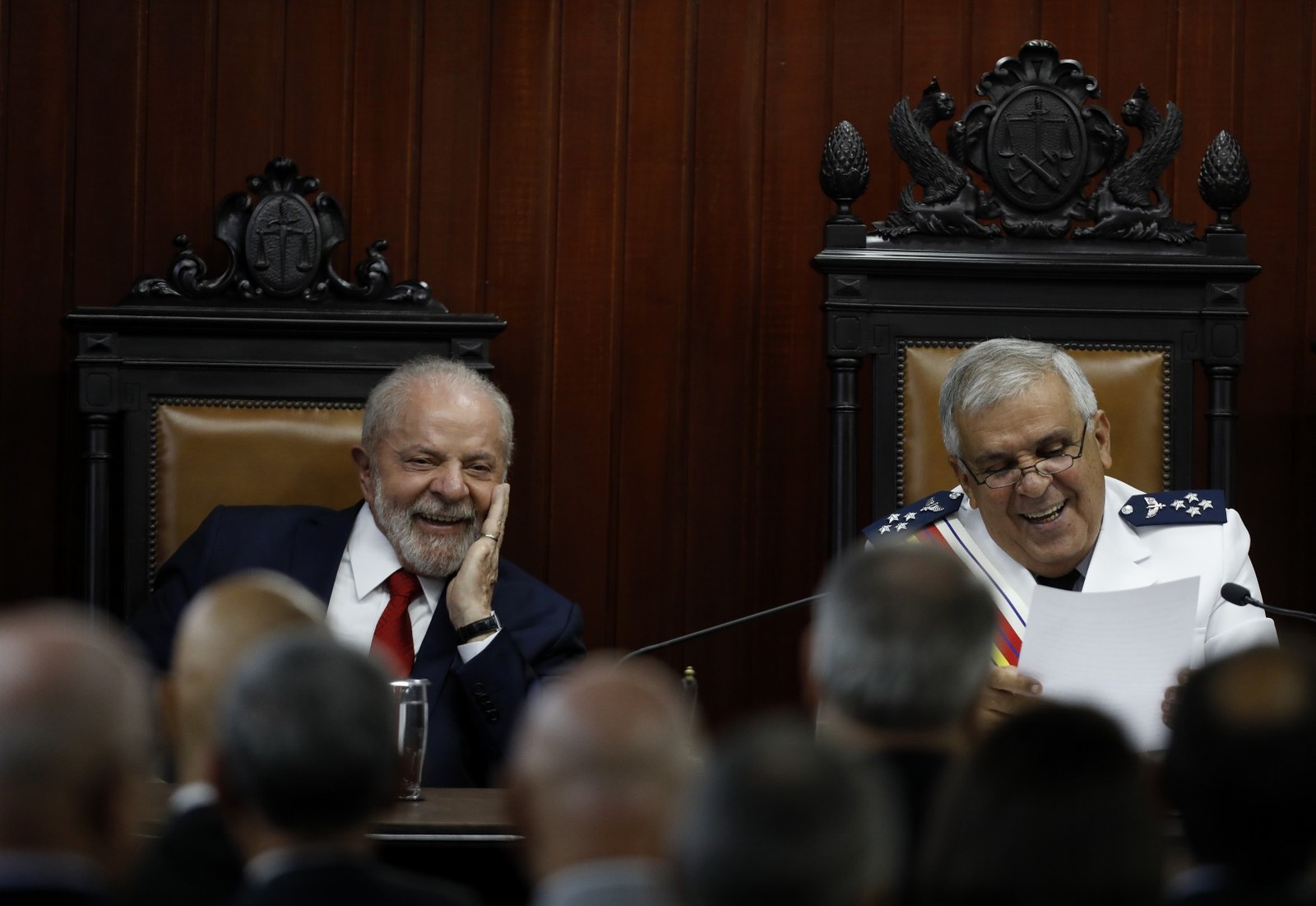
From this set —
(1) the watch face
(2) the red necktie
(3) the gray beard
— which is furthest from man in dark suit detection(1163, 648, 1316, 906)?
(3) the gray beard

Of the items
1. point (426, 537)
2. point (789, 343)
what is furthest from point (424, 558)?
point (789, 343)

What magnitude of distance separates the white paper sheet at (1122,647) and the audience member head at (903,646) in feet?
3.75

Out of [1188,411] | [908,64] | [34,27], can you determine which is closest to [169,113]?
[34,27]

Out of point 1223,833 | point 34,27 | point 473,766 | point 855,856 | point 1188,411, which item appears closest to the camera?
point 855,856

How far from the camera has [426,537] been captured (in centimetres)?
332

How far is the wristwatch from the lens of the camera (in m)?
3.11

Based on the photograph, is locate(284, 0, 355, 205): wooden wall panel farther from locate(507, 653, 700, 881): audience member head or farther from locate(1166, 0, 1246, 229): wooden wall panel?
locate(507, 653, 700, 881): audience member head

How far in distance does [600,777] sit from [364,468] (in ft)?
7.62

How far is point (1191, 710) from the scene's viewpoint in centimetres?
134

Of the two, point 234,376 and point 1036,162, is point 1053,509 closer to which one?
point 1036,162

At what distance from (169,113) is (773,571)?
5.77 ft

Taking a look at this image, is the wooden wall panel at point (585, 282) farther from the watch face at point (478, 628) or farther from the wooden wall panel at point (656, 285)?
the watch face at point (478, 628)

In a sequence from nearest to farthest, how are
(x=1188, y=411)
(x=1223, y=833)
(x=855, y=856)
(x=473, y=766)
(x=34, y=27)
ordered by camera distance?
(x=855, y=856) < (x=1223, y=833) < (x=473, y=766) < (x=1188, y=411) < (x=34, y=27)

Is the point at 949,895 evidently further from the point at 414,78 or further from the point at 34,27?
the point at 34,27
